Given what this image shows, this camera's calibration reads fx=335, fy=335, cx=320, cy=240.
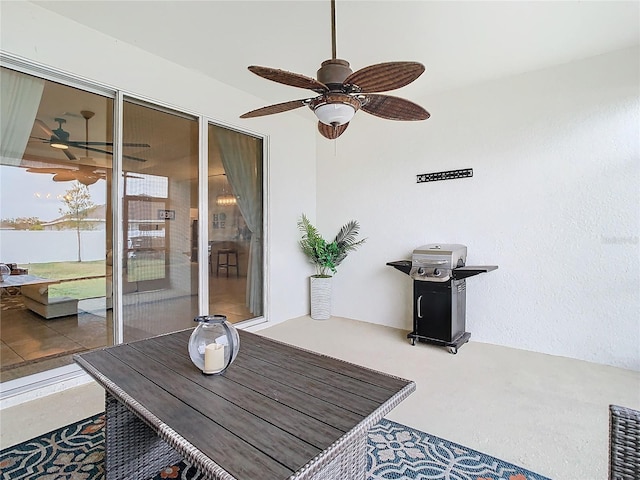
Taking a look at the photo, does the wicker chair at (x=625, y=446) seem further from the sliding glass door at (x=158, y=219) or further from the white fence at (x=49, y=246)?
the white fence at (x=49, y=246)

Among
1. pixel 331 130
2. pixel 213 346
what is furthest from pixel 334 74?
pixel 213 346

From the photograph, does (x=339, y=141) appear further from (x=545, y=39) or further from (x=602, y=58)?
(x=602, y=58)

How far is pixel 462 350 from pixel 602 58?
9.94 ft

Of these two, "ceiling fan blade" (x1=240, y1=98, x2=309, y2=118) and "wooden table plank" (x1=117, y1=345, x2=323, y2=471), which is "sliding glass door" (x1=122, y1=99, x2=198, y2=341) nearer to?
"ceiling fan blade" (x1=240, y1=98, x2=309, y2=118)

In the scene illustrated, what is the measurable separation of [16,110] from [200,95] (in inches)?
59.9

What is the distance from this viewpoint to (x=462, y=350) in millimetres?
3426

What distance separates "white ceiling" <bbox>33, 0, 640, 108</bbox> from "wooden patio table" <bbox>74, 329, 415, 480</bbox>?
2364 millimetres

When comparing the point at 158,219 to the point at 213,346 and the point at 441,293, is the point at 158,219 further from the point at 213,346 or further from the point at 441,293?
the point at 441,293

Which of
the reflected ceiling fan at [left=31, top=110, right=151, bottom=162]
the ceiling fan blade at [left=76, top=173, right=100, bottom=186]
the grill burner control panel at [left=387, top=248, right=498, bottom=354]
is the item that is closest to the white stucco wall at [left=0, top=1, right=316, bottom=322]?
the reflected ceiling fan at [left=31, top=110, right=151, bottom=162]

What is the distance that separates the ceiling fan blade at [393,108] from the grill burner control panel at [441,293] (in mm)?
1757

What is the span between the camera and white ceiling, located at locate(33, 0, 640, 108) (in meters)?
2.43

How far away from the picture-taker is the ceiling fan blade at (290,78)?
1.65 metres

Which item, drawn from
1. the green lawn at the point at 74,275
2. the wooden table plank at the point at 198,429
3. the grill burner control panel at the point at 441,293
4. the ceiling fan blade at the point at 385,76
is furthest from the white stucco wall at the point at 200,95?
the wooden table plank at the point at 198,429

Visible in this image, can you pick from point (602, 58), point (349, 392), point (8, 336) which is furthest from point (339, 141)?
point (8, 336)
